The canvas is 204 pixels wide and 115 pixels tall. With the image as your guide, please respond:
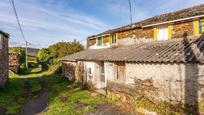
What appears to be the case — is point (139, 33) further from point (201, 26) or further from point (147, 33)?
point (201, 26)

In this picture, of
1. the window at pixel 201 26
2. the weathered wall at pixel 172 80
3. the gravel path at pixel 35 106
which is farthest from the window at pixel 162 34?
the gravel path at pixel 35 106

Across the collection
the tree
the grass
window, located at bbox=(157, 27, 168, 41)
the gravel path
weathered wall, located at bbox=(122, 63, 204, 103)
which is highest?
window, located at bbox=(157, 27, 168, 41)

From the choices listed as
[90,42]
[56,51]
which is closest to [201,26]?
[90,42]

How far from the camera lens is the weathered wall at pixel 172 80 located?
34.3 feet

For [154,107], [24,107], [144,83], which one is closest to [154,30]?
[144,83]

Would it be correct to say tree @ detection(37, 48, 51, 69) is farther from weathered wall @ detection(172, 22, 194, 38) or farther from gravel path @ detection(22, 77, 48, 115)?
weathered wall @ detection(172, 22, 194, 38)

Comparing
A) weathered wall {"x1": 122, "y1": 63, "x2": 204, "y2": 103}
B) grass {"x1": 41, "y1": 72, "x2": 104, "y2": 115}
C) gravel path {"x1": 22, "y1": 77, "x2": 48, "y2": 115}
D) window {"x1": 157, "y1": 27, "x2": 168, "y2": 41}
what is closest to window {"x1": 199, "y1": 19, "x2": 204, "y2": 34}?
window {"x1": 157, "y1": 27, "x2": 168, "y2": 41}

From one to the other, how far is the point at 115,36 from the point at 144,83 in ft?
37.8

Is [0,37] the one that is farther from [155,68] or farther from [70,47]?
[70,47]

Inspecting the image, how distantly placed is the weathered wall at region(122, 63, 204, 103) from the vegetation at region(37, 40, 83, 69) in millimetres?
31204

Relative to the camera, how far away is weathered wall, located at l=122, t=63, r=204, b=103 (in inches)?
411

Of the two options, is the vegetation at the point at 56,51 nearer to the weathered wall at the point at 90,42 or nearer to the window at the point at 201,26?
the weathered wall at the point at 90,42

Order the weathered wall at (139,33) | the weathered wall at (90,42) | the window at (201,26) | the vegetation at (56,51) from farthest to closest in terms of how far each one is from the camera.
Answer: the vegetation at (56,51) → the weathered wall at (90,42) → the weathered wall at (139,33) → the window at (201,26)

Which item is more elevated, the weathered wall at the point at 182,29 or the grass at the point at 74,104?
the weathered wall at the point at 182,29
